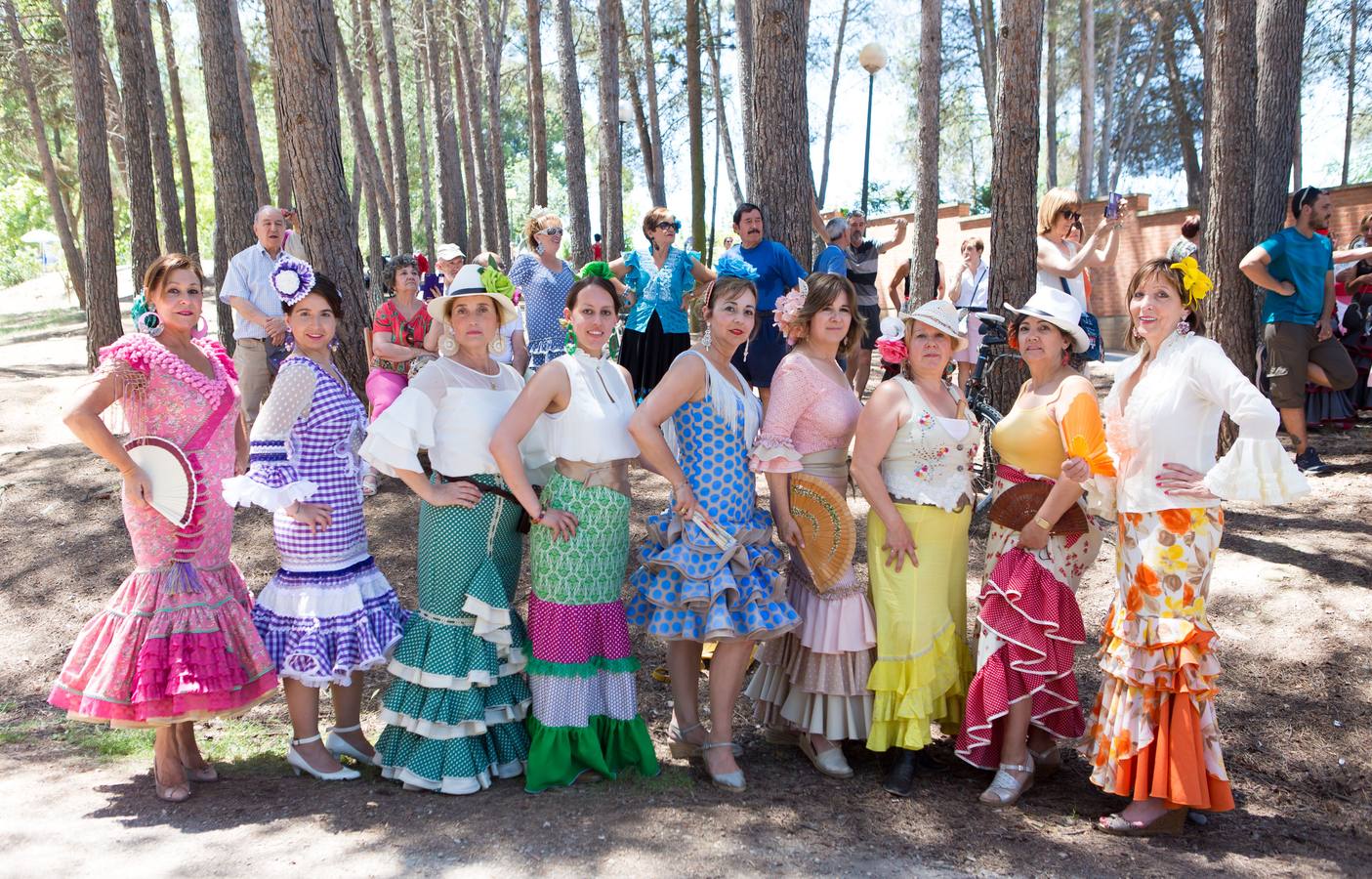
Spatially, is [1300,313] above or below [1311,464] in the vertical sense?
above

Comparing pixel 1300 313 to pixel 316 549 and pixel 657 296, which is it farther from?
pixel 316 549

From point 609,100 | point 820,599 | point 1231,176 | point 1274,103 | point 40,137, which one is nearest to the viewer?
point 820,599

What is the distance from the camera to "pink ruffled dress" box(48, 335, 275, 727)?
11.7 ft

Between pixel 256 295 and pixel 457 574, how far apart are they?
176 inches

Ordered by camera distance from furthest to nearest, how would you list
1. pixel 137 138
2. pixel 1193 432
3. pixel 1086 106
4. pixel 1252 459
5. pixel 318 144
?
pixel 1086 106 < pixel 137 138 < pixel 318 144 < pixel 1193 432 < pixel 1252 459

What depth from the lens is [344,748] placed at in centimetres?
407

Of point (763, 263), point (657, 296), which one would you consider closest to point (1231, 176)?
point (763, 263)

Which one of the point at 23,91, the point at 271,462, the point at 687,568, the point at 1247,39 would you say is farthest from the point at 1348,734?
the point at 23,91

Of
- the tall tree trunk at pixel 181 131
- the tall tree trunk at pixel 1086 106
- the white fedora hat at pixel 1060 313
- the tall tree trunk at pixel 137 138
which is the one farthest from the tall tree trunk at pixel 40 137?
the tall tree trunk at pixel 1086 106

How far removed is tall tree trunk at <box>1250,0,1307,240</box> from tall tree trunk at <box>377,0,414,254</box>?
14.8 m

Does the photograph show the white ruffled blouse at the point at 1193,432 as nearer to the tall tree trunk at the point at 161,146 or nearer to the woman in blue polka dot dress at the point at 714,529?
the woman in blue polka dot dress at the point at 714,529

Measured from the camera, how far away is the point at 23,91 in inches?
845

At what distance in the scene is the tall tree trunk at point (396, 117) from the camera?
63.1ft

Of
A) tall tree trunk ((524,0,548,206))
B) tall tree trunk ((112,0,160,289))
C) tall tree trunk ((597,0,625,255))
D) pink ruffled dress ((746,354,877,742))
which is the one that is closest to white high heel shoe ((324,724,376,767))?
pink ruffled dress ((746,354,877,742))
